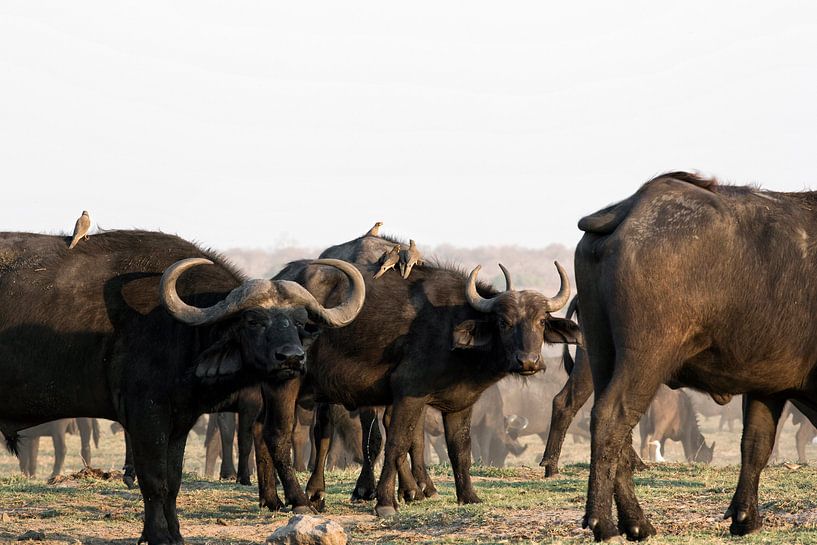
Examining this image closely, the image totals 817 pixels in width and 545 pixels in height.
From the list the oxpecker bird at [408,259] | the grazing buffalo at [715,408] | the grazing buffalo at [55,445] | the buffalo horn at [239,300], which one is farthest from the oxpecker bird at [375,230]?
the grazing buffalo at [715,408]

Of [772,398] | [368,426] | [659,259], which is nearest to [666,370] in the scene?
[659,259]

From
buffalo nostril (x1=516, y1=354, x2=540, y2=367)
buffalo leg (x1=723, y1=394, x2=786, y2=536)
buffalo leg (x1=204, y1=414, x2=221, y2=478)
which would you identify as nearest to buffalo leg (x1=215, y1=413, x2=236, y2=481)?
buffalo leg (x1=204, y1=414, x2=221, y2=478)

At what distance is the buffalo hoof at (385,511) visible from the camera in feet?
34.1

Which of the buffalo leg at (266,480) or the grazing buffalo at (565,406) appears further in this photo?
the grazing buffalo at (565,406)

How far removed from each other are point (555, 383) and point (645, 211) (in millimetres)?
25565

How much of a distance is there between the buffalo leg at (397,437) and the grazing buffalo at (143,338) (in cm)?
240

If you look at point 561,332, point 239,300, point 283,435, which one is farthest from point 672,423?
point 239,300

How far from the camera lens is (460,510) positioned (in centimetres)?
991

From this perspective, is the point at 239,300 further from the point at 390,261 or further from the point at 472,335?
the point at 390,261

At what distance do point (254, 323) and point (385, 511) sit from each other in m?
2.96

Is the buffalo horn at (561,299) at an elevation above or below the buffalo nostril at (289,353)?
above

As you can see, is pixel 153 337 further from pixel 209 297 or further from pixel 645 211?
pixel 645 211

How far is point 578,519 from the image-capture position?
9180 mm

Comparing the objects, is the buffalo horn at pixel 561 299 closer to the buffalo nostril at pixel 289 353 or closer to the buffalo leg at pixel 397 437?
the buffalo leg at pixel 397 437
